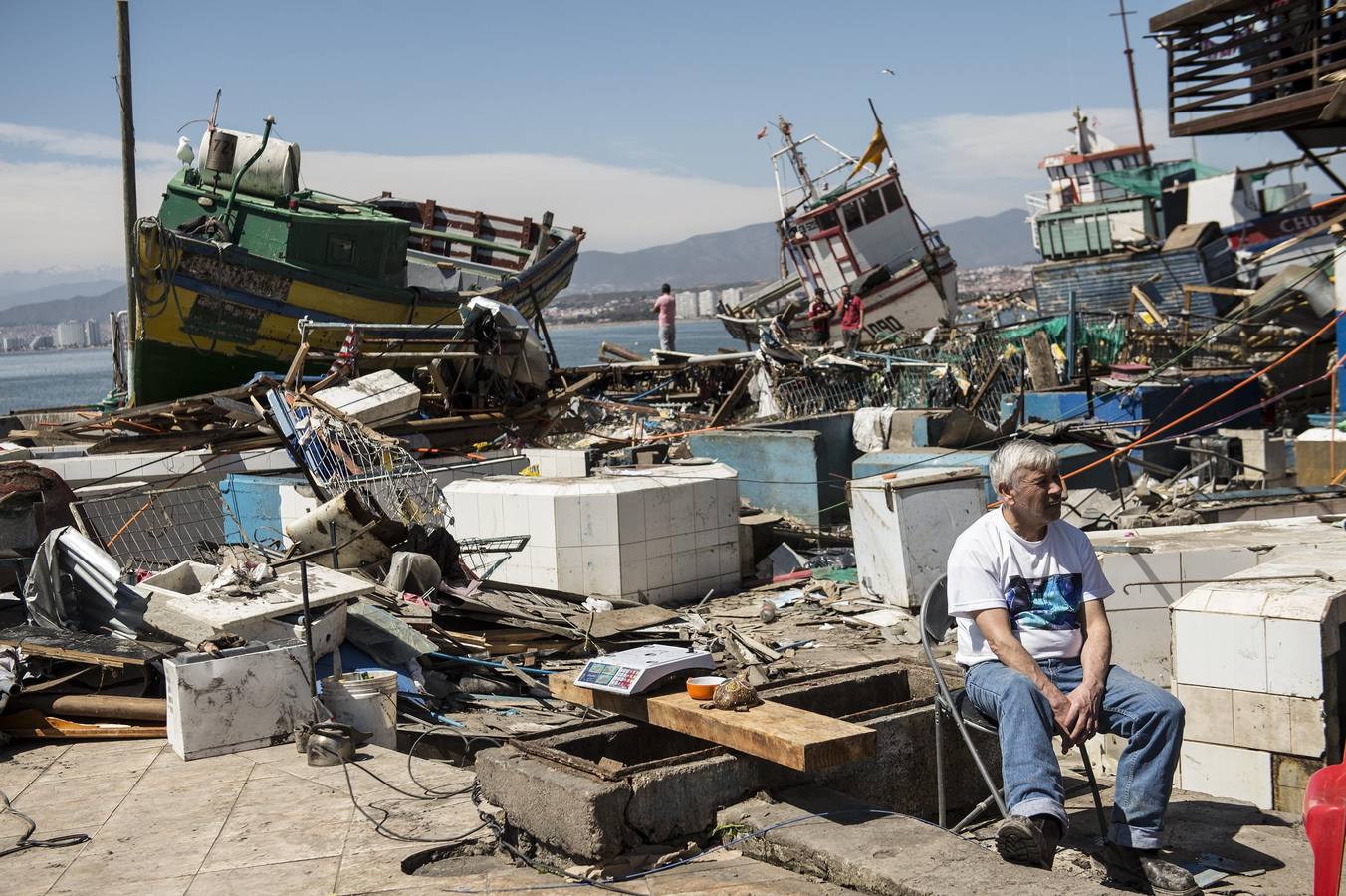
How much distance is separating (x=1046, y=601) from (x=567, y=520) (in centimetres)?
651

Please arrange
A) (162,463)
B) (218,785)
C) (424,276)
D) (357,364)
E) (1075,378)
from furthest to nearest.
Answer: (424,276)
(1075,378)
(357,364)
(162,463)
(218,785)

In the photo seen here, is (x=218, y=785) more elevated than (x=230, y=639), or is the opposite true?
(x=230, y=639)

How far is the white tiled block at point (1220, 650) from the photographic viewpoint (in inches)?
196

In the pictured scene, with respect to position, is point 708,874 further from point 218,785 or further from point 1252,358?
point 1252,358

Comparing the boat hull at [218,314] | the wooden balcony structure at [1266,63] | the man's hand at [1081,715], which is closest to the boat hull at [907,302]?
the boat hull at [218,314]

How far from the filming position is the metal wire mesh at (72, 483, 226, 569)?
32.0 ft

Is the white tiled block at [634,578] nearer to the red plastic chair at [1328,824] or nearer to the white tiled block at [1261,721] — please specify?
the white tiled block at [1261,721]

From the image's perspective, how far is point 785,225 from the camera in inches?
1361

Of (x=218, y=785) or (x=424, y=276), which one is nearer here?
(x=218, y=785)

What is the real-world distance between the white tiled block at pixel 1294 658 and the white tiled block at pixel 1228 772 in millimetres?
320

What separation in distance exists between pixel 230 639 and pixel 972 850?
169 inches

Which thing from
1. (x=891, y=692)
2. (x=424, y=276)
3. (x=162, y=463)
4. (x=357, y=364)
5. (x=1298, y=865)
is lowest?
(x=1298, y=865)

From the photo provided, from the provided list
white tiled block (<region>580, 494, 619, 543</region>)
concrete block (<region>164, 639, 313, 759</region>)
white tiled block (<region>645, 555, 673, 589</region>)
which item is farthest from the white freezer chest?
concrete block (<region>164, 639, 313, 759</region>)

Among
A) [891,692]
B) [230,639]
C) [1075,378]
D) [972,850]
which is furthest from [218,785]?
[1075,378]
